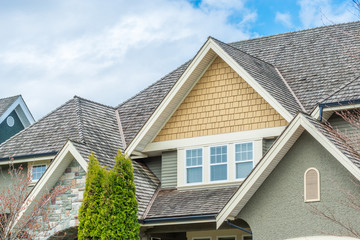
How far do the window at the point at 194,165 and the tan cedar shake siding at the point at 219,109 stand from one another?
56 cm

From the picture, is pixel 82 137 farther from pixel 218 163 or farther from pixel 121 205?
pixel 218 163

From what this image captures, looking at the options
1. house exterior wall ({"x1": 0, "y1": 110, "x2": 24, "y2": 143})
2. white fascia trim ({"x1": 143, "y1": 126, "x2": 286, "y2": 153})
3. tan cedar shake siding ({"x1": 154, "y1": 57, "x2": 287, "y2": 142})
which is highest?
house exterior wall ({"x1": 0, "y1": 110, "x2": 24, "y2": 143})

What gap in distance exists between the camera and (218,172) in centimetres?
1972

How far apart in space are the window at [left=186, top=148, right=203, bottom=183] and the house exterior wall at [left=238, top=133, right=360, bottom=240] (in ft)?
12.1

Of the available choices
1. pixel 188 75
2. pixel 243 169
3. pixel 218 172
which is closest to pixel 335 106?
pixel 243 169

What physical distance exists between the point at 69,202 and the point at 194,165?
13.5 feet

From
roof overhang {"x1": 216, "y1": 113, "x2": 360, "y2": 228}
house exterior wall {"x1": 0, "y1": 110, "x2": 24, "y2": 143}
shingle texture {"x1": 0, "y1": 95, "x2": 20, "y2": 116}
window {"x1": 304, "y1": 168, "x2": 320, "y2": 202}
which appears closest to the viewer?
roof overhang {"x1": 216, "y1": 113, "x2": 360, "y2": 228}

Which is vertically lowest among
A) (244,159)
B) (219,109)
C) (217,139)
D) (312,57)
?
(244,159)

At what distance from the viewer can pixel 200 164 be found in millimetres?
20172

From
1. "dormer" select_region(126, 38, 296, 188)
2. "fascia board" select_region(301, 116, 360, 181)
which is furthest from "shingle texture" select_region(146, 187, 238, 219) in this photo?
"fascia board" select_region(301, 116, 360, 181)

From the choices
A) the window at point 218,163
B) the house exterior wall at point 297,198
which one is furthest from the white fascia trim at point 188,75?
the house exterior wall at point 297,198

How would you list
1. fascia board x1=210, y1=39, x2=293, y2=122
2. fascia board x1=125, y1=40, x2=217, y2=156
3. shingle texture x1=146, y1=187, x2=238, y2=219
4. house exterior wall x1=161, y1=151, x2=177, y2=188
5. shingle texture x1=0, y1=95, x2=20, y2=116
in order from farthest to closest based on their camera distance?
shingle texture x1=0, y1=95, x2=20, y2=116, house exterior wall x1=161, y1=151, x2=177, y2=188, fascia board x1=125, y1=40, x2=217, y2=156, fascia board x1=210, y1=39, x2=293, y2=122, shingle texture x1=146, y1=187, x2=238, y2=219

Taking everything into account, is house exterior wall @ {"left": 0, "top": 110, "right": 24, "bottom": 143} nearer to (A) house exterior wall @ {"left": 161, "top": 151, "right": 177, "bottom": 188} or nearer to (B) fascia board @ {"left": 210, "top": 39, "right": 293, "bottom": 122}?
(A) house exterior wall @ {"left": 161, "top": 151, "right": 177, "bottom": 188}

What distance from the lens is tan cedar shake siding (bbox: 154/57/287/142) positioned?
19.4 m
